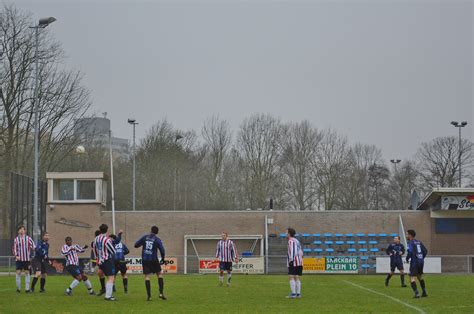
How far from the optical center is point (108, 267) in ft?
76.4

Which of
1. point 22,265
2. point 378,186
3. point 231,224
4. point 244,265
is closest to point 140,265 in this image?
point 244,265

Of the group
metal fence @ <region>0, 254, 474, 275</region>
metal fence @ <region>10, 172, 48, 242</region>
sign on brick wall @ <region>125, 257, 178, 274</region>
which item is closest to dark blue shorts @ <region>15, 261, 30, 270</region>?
sign on brick wall @ <region>125, 257, 178, 274</region>

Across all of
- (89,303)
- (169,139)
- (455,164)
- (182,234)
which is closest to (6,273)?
(182,234)

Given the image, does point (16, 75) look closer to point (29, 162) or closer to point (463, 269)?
point (29, 162)

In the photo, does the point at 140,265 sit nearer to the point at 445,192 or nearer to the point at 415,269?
the point at 445,192

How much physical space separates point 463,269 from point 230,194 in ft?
91.0

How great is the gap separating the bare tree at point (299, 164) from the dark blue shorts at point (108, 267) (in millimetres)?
47905

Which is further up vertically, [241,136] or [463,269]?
[241,136]

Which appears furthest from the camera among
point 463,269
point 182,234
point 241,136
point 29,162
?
point 241,136

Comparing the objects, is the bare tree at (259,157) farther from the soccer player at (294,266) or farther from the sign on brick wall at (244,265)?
the soccer player at (294,266)

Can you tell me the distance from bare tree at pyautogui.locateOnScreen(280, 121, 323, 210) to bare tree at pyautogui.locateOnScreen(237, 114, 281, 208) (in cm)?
92

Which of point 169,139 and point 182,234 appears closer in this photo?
point 182,234

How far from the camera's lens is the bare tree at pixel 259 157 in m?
71.3

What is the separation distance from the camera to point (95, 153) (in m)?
68.2
